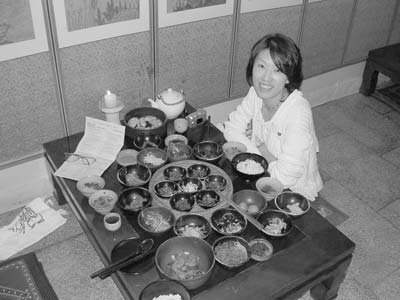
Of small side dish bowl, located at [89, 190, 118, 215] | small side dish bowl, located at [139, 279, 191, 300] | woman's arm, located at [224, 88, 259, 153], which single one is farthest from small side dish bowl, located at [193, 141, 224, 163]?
small side dish bowl, located at [139, 279, 191, 300]

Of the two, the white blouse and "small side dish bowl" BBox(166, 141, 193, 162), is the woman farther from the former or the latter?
"small side dish bowl" BBox(166, 141, 193, 162)

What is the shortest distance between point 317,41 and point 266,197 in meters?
2.19

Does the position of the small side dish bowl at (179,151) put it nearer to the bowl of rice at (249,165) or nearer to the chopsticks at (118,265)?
the bowl of rice at (249,165)

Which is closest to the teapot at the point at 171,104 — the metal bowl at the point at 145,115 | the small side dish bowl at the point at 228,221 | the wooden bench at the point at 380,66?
the metal bowl at the point at 145,115

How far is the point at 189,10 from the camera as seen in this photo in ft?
9.75

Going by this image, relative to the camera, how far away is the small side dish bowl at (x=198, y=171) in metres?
2.33

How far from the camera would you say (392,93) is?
436cm

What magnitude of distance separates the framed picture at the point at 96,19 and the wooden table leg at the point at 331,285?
1839mm

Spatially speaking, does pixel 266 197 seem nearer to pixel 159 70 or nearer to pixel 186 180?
pixel 186 180

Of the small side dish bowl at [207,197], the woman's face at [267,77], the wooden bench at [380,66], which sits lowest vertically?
the wooden bench at [380,66]

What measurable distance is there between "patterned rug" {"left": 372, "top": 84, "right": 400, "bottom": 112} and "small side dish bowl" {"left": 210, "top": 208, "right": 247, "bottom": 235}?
2.77 metres

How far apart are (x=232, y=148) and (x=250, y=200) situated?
1.35 feet

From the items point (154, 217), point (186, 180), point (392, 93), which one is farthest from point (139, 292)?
point (392, 93)

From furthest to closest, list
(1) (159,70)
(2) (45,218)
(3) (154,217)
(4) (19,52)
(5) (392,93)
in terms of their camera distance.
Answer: (5) (392,93) < (1) (159,70) < (2) (45,218) < (4) (19,52) < (3) (154,217)
